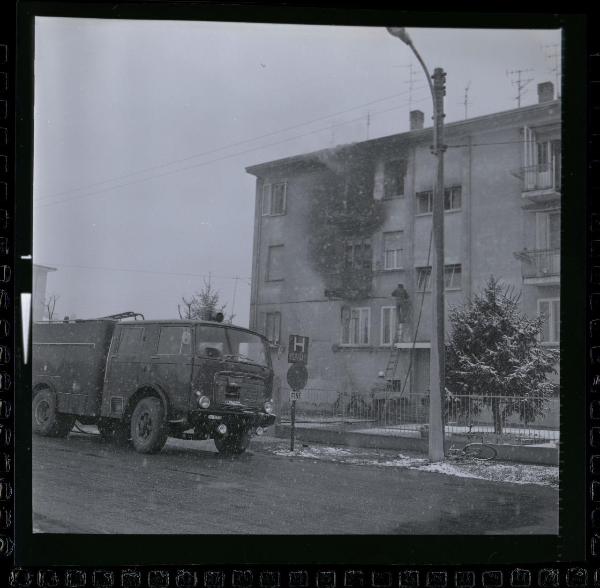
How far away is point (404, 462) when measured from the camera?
4461mm

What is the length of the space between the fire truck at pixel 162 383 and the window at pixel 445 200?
4.36 feet

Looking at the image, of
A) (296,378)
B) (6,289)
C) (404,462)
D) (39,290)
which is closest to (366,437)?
(404,462)

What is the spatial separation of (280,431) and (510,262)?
1.80 m

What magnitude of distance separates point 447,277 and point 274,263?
43.6 inches

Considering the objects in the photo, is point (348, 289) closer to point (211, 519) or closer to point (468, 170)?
point (468, 170)

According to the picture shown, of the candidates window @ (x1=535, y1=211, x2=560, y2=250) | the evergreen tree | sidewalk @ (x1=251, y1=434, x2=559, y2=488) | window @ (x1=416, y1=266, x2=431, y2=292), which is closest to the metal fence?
the evergreen tree

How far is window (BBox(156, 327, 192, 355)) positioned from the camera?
4500 mm

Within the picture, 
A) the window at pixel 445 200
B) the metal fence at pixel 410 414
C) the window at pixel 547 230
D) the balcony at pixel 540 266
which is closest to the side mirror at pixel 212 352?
the metal fence at pixel 410 414

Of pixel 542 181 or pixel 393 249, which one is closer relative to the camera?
pixel 542 181

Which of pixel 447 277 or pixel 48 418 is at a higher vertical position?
pixel 447 277

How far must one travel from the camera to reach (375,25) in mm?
4059
